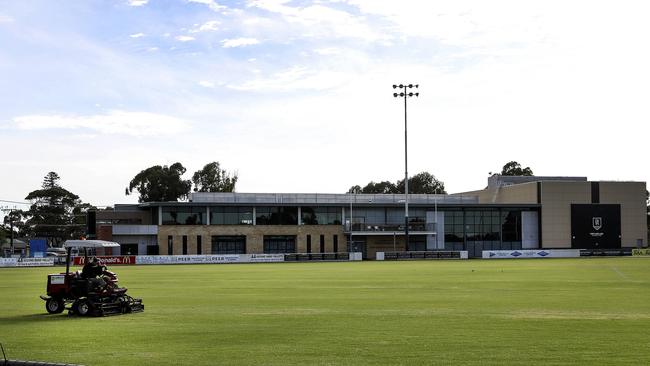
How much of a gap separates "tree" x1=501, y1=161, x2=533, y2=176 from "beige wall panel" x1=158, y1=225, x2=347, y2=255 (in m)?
83.5

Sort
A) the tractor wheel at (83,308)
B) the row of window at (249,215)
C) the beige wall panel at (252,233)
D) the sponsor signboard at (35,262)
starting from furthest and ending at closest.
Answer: the row of window at (249,215), the beige wall panel at (252,233), the sponsor signboard at (35,262), the tractor wheel at (83,308)

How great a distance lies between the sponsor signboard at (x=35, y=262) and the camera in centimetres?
8512

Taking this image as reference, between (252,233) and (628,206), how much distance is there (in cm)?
5643

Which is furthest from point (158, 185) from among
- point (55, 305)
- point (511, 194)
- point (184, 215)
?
point (55, 305)

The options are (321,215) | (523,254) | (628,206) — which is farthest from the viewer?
(628,206)

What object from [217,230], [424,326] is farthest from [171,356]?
[217,230]

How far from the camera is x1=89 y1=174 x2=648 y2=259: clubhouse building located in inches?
4230

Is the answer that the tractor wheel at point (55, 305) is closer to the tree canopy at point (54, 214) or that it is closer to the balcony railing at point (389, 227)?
the balcony railing at point (389, 227)

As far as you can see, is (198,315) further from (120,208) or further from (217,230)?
(120,208)

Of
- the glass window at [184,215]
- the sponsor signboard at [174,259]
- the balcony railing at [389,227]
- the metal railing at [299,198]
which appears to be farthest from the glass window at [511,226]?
the sponsor signboard at [174,259]

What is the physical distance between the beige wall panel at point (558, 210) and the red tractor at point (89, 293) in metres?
99.4

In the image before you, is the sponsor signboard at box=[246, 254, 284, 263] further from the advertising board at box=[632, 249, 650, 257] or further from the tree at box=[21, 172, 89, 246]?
the tree at box=[21, 172, 89, 246]

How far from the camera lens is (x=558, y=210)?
385ft

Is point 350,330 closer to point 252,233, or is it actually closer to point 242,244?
point 252,233
